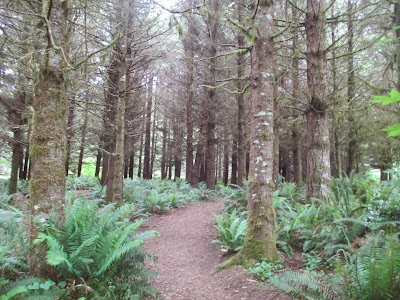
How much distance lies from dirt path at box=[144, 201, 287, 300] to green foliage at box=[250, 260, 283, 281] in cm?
12

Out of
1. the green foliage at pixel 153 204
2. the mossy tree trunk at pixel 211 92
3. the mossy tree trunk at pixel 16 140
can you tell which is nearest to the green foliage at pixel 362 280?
the green foliage at pixel 153 204

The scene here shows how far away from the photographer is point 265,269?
3.80 meters

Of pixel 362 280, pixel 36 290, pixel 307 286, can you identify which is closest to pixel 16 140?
pixel 36 290

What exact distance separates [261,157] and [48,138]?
310 centimetres

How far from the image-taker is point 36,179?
123 inches

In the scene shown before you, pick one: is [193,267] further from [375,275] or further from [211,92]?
[211,92]

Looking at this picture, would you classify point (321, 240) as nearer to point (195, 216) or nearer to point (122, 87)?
point (195, 216)

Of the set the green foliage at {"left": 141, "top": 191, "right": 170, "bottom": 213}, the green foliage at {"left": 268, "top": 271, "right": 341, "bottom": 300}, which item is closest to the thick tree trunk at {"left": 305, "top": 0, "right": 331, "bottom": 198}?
the green foliage at {"left": 268, "top": 271, "right": 341, "bottom": 300}

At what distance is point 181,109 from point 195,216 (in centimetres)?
886

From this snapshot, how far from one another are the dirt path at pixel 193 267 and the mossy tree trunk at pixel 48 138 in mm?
1927

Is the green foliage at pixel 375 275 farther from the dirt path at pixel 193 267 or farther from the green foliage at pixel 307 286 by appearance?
the dirt path at pixel 193 267

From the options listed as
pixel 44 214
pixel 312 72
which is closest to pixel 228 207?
pixel 312 72

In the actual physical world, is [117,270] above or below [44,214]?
below

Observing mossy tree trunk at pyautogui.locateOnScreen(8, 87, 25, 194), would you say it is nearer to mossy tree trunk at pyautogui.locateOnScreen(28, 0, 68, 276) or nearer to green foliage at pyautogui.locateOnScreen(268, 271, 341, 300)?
mossy tree trunk at pyautogui.locateOnScreen(28, 0, 68, 276)
